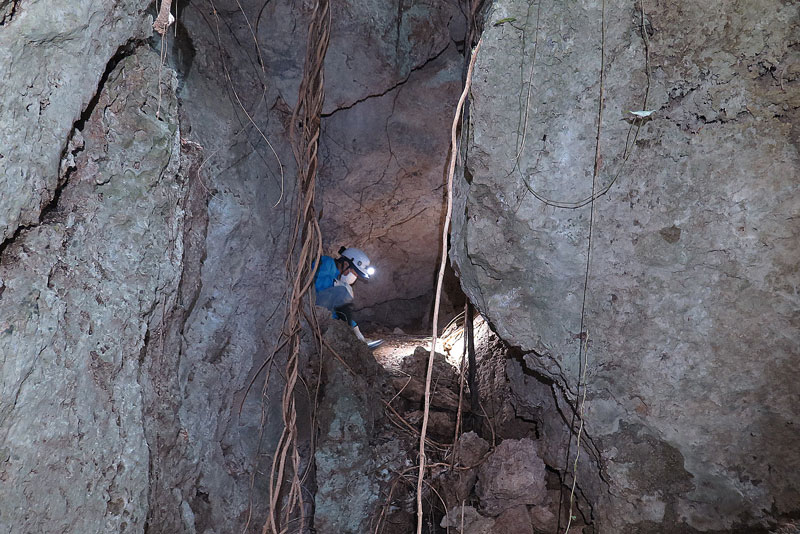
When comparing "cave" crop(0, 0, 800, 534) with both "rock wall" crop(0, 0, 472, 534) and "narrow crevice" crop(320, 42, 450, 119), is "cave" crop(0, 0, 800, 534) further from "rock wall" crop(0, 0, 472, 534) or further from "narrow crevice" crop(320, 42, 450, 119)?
"narrow crevice" crop(320, 42, 450, 119)

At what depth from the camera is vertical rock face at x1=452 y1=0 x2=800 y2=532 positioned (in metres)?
1.84

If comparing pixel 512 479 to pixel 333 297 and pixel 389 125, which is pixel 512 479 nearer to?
pixel 333 297

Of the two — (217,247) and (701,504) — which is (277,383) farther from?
(701,504)

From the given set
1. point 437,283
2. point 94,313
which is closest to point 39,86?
point 94,313

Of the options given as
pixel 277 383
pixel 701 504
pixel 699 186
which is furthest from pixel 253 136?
pixel 701 504

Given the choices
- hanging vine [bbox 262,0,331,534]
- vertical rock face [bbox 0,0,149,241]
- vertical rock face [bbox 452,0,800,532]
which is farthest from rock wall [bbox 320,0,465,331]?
vertical rock face [bbox 0,0,149,241]

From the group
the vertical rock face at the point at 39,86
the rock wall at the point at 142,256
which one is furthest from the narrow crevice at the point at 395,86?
the vertical rock face at the point at 39,86

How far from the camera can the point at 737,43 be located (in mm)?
1834

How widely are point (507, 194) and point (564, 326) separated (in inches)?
24.1

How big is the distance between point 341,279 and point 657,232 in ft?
10.1

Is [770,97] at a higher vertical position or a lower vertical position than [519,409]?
higher

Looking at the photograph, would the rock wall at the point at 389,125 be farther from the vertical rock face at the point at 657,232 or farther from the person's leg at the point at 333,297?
the vertical rock face at the point at 657,232

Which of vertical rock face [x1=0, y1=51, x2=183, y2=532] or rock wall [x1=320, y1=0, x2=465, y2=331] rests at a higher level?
rock wall [x1=320, y1=0, x2=465, y2=331]

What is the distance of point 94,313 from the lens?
1.35 metres
